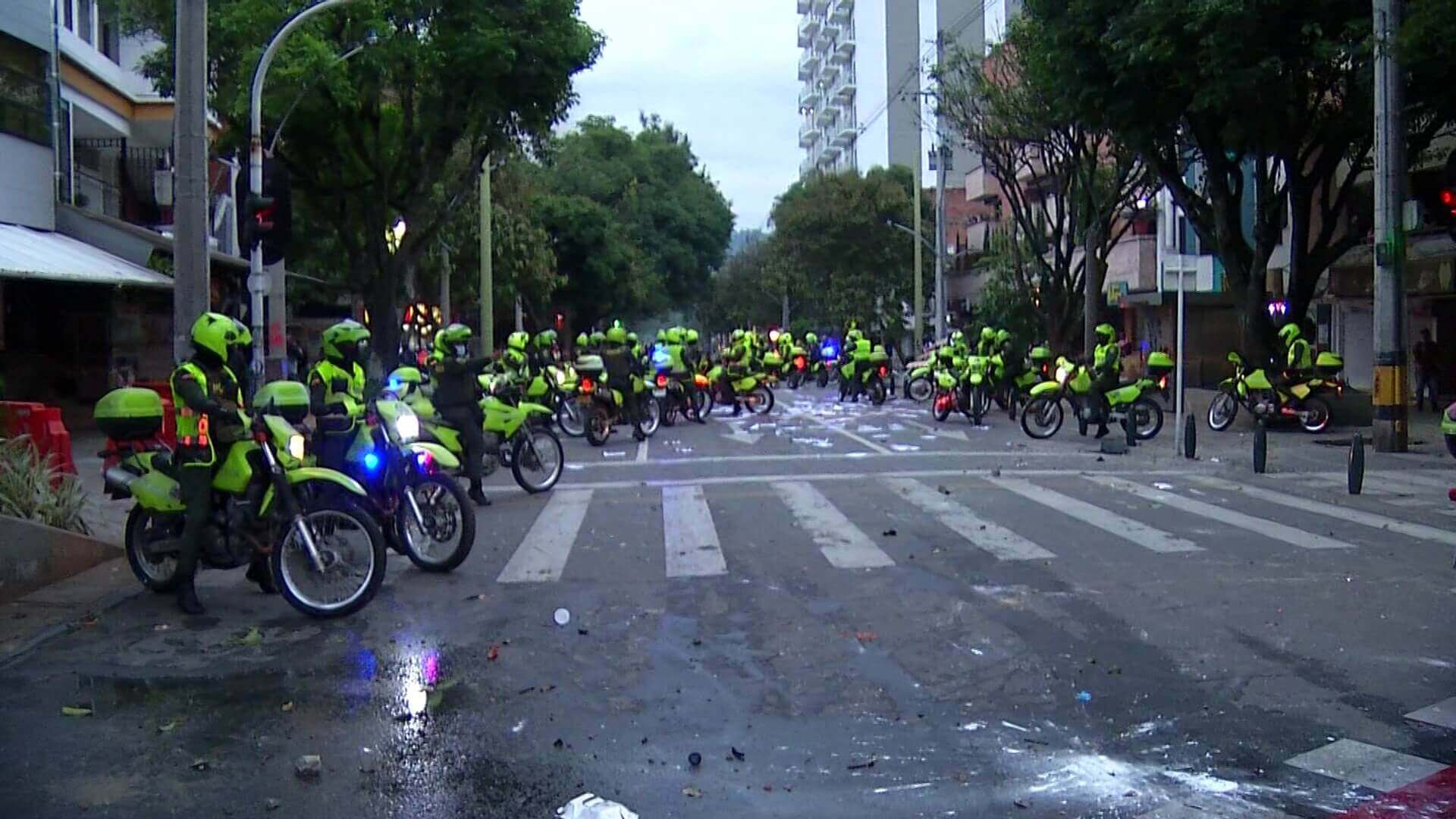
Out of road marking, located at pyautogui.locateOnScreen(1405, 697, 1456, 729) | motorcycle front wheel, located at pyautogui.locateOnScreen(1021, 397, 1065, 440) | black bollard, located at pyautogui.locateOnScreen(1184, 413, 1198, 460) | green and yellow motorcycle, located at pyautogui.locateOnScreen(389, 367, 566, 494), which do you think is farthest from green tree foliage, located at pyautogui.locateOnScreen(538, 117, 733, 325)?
road marking, located at pyautogui.locateOnScreen(1405, 697, 1456, 729)

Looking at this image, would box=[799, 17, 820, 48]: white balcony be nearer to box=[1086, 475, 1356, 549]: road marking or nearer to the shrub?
box=[1086, 475, 1356, 549]: road marking

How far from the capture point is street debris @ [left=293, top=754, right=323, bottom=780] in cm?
588

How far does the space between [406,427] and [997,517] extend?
19.7 ft

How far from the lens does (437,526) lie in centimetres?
1060

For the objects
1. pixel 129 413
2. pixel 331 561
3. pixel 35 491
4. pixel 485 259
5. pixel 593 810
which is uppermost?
pixel 485 259

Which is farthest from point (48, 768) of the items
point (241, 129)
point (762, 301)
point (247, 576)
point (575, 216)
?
point (762, 301)

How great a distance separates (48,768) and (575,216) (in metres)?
52.6

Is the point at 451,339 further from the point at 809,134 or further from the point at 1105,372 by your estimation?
Result: the point at 809,134

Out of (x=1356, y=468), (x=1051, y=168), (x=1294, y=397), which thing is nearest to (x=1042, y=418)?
(x=1294, y=397)

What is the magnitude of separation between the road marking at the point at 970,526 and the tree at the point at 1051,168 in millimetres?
18327

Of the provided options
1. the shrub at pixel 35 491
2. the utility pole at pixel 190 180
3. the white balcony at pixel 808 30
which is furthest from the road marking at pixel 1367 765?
the white balcony at pixel 808 30

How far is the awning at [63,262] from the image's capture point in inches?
762

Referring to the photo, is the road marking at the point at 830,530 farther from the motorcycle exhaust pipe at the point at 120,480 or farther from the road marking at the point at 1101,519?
the motorcycle exhaust pipe at the point at 120,480

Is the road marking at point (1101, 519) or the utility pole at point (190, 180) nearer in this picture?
the road marking at point (1101, 519)
